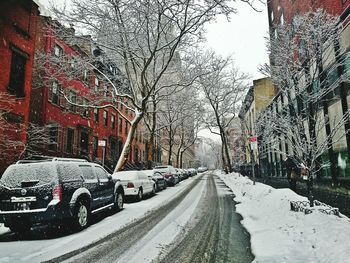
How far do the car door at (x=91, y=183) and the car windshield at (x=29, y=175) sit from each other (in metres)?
1.24

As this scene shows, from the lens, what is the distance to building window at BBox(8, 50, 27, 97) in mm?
14641

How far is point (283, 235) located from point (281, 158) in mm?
16472

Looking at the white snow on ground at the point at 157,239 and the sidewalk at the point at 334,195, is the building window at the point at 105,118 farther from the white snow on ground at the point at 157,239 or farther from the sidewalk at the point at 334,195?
the white snow on ground at the point at 157,239

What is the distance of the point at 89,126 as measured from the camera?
85.7 feet

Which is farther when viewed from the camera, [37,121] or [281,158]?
[281,158]

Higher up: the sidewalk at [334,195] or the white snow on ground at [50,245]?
the sidewalk at [334,195]

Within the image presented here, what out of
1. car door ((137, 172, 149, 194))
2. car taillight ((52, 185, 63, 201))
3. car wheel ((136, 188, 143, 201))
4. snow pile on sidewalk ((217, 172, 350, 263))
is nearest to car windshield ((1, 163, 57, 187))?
car taillight ((52, 185, 63, 201))

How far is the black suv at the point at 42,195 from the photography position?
6297mm

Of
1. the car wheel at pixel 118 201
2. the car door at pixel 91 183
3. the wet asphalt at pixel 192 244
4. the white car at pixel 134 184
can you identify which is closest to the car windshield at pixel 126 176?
the white car at pixel 134 184

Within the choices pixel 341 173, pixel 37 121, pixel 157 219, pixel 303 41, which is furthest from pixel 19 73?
pixel 341 173

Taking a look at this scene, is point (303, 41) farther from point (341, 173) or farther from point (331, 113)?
point (341, 173)

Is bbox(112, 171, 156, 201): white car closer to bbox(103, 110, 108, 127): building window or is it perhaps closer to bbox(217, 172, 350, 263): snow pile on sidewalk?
bbox(217, 172, 350, 263): snow pile on sidewalk

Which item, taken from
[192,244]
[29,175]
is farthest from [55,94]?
[192,244]

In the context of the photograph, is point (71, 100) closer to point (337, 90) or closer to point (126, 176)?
point (126, 176)
